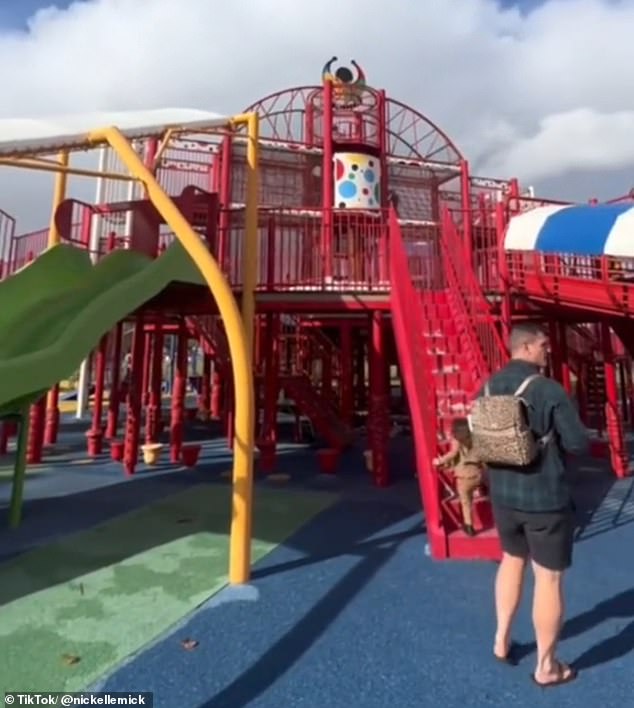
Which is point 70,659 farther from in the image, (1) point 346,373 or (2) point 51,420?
(1) point 346,373

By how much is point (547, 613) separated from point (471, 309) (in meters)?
5.11

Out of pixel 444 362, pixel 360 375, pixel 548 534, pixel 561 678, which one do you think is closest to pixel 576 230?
pixel 444 362

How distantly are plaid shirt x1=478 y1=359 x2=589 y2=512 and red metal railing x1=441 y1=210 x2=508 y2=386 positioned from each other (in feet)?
12.4

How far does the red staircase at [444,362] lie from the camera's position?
4.99 meters

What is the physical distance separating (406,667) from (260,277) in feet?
21.6

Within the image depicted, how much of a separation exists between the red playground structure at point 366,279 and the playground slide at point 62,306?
651mm

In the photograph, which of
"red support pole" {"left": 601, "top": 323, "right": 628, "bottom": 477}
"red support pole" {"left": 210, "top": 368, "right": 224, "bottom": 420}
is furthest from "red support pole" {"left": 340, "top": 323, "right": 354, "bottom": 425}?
"red support pole" {"left": 601, "top": 323, "right": 628, "bottom": 477}

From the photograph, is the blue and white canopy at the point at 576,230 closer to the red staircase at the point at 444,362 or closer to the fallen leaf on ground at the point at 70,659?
the red staircase at the point at 444,362

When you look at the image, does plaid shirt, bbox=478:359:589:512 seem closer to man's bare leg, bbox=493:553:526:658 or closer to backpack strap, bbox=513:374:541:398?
backpack strap, bbox=513:374:541:398

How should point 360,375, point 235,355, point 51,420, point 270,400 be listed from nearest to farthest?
point 235,355 → point 270,400 → point 51,420 → point 360,375

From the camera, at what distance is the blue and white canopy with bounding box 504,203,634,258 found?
6270 millimetres

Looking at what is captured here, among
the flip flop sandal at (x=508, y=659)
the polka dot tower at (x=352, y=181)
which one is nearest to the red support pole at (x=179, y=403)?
the polka dot tower at (x=352, y=181)

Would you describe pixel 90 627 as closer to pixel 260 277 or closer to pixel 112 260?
pixel 112 260

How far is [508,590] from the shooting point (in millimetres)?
3037
